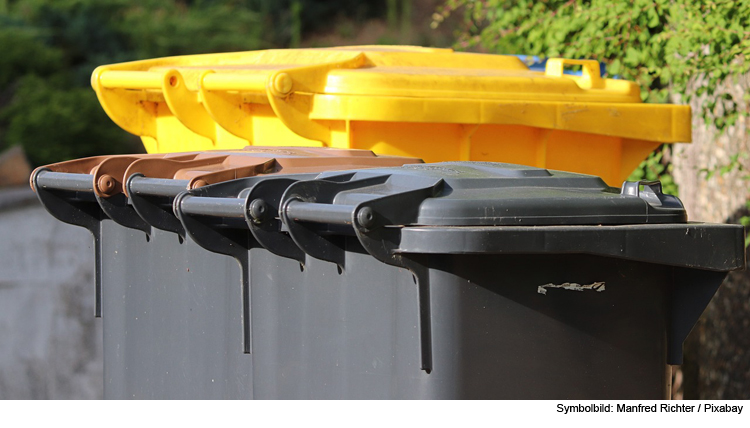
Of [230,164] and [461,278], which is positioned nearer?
[461,278]

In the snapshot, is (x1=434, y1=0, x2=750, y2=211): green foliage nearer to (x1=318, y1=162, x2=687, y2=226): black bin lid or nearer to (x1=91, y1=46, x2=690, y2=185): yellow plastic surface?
(x1=91, y1=46, x2=690, y2=185): yellow plastic surface

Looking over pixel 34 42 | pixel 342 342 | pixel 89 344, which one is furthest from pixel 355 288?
pixel 34 42

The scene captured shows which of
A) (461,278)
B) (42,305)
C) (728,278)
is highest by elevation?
(461,278)

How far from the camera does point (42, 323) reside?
6152 millimetres

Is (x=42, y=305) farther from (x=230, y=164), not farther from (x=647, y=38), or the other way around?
(x=647, y=38)

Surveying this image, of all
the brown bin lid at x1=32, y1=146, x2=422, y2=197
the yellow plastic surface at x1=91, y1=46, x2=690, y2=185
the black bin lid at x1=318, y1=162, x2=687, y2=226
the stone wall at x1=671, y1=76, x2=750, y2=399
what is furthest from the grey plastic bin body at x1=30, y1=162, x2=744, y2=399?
the stone wall at x1=671, y1=76, x2=750, y2=399

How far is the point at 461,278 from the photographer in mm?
2326

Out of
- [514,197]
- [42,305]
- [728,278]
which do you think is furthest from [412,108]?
[42,305]

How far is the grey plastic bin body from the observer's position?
227 cm

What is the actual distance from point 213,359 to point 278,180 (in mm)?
760

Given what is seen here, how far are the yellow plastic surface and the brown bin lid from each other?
26 centimetres

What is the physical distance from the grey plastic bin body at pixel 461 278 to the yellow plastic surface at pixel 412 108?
2.42ft

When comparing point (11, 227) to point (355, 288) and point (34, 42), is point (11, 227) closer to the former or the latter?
point (355, 288)

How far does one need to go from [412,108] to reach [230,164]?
659 mm
